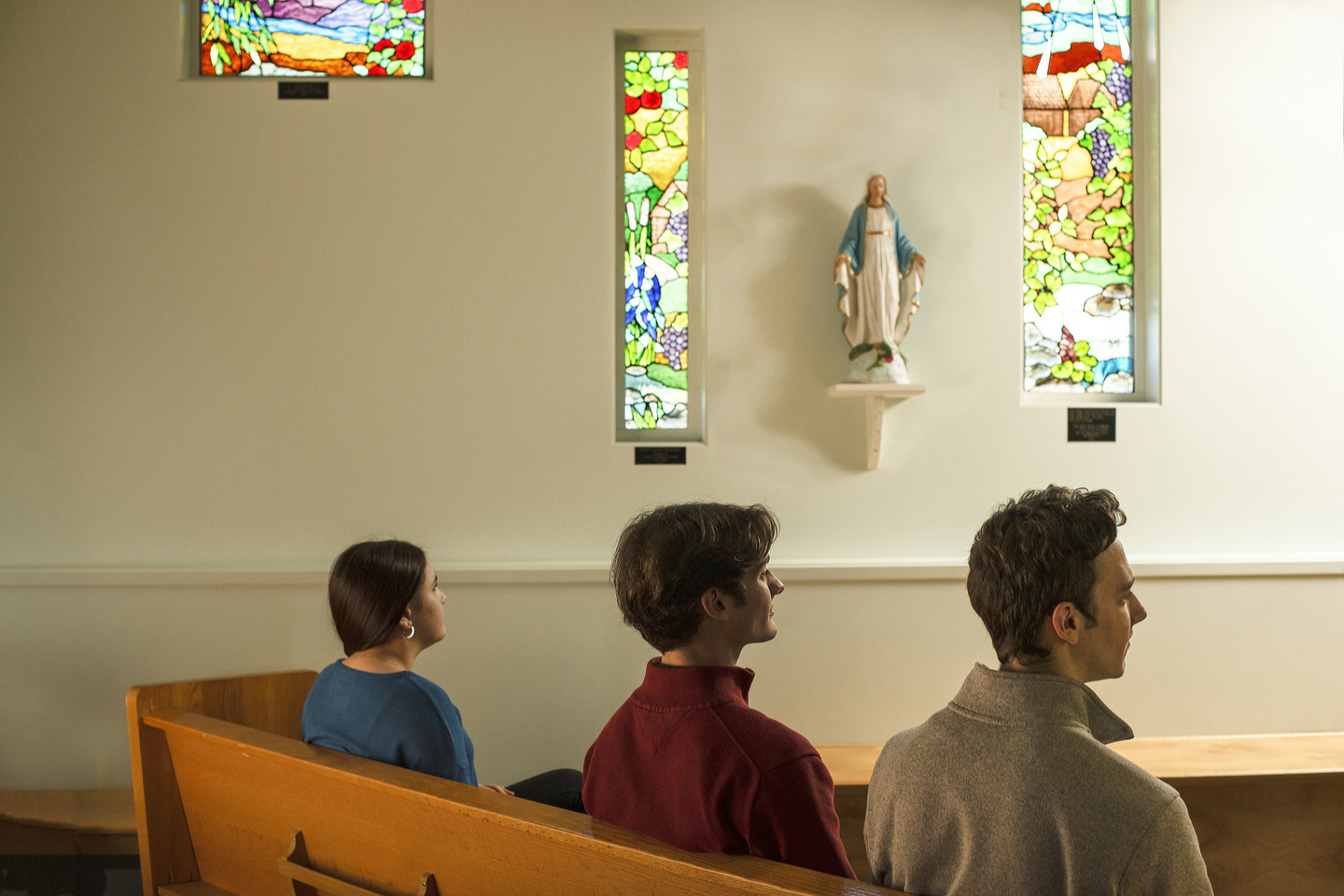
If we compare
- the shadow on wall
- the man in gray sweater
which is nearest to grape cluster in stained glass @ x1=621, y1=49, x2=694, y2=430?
the shadow on wall

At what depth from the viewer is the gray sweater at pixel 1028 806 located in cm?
98

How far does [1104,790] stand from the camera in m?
1.00

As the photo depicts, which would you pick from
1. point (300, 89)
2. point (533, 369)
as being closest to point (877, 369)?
point (533, 369)

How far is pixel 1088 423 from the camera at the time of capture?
3879 mm

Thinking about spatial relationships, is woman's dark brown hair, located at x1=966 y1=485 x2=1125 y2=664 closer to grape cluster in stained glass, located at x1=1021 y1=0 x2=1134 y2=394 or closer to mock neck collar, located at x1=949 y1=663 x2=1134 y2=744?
mock neck collar, located at x1=949 y1=663 x2=1134 y2=744

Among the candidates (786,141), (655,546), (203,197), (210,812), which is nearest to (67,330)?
(203,197)

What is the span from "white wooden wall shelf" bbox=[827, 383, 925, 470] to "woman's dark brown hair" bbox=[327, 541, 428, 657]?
210 centimetres

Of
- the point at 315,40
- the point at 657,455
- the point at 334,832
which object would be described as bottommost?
the point at 334,832

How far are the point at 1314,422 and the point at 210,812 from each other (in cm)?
440

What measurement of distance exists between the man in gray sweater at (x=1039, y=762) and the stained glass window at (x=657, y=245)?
2752 mm

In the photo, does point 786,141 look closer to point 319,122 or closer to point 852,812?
point 319,122

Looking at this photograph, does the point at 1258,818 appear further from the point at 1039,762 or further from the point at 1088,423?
the point at 1039,762

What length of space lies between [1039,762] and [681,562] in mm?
646

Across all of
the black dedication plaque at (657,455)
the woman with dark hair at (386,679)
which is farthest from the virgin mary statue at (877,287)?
the woman with dark hair at (386,679)
